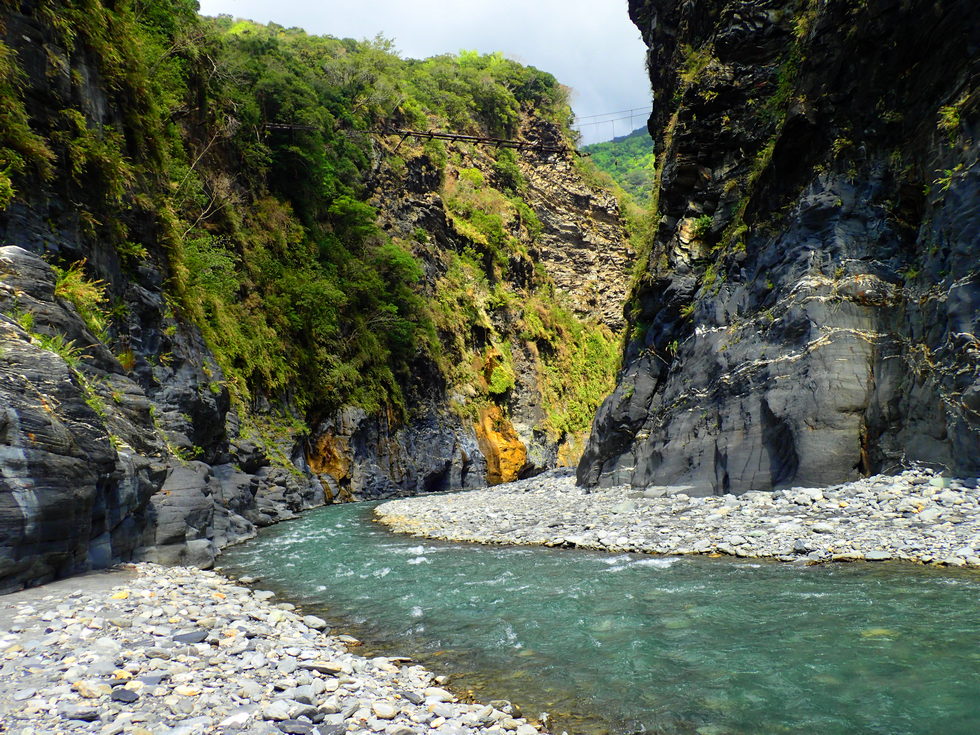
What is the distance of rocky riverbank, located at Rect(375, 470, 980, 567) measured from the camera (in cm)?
733

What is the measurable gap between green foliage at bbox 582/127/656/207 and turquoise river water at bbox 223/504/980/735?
6692 cm

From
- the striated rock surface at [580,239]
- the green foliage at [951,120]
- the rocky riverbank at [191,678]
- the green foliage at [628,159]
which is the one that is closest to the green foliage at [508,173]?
the striated rock surface at [580,239]

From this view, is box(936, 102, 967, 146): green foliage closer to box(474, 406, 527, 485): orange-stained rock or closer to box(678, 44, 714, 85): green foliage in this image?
box(678, 44, 714, 85): green foliage

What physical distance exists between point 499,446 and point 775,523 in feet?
79.3

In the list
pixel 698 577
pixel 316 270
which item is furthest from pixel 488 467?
pixel 698 577

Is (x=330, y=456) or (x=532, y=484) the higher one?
(x=330, y=456)

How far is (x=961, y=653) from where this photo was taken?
445 cm

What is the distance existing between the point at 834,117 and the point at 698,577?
10.9 meters

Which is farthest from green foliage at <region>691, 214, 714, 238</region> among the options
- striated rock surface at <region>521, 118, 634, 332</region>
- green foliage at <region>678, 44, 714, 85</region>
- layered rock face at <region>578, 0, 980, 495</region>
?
striated rock surface at <region>521, 118, 634, 332</region>

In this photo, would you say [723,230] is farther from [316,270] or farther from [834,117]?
[316,270]

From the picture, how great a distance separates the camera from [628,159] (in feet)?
275

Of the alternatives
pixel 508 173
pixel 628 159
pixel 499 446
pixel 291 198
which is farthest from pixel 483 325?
pixel 628 159

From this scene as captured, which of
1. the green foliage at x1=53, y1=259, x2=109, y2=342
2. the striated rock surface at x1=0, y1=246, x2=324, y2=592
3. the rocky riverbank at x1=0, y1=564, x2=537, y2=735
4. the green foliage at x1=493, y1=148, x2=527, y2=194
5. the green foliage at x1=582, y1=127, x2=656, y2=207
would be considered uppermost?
the green foliage at x1=582, y1=127, x2=656, y2=207

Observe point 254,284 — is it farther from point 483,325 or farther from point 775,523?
point 775,523
